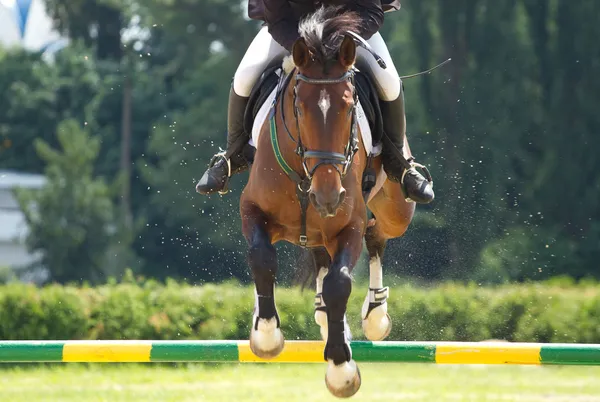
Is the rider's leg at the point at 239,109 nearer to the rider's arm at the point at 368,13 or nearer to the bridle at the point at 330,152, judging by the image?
the rider's arm at the point at 368,13

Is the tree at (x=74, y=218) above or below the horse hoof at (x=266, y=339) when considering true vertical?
below

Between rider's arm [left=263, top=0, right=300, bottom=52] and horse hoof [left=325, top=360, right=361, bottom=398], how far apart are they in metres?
1.68

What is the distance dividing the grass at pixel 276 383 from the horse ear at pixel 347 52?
14.3ft

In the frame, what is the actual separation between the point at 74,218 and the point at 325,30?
24583mm

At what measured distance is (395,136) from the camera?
21.8ft

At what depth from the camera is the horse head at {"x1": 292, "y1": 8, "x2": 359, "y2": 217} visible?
5.36 metres

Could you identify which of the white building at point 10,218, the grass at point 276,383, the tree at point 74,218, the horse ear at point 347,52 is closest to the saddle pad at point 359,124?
the horse ear at point 347,52

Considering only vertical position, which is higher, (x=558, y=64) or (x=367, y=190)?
(x=367, y=190)

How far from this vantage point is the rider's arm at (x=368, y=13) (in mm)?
6043

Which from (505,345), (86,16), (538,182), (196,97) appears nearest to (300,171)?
(505,345)

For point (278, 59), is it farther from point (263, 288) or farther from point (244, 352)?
point (244, 352)

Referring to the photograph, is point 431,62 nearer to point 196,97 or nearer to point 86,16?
point 196,97

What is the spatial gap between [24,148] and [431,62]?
18.2 meters

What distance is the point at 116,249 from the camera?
29.8 m
